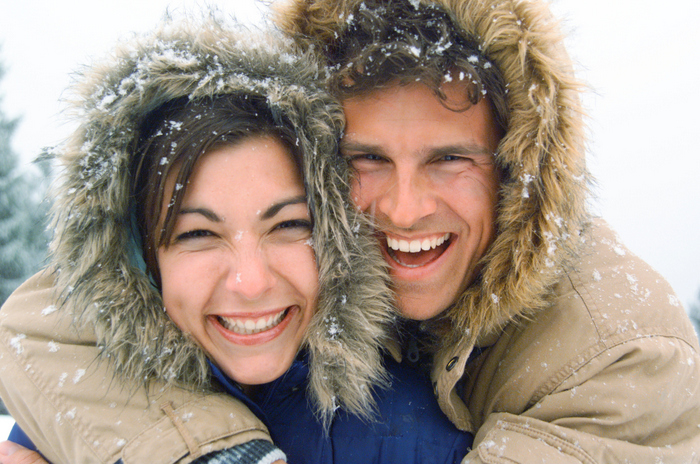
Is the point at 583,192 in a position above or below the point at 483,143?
below

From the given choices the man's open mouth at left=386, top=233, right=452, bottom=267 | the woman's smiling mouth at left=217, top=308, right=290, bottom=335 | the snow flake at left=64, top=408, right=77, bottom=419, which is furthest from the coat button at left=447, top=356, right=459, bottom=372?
the snow flake at left=64, top=408, right=77, bottom=419

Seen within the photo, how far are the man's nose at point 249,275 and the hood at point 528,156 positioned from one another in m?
0.80

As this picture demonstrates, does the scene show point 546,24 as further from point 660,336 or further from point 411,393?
point 411,393

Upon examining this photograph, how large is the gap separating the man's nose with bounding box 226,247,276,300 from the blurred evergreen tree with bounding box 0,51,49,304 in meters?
9.18

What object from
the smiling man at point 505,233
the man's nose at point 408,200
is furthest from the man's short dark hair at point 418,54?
the man's nose at point 408,200

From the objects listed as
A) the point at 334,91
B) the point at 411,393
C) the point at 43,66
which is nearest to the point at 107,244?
the point at 334,91

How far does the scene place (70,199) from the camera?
1.48m

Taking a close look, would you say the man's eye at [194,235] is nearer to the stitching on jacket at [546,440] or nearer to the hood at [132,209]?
the hood at [132,209]

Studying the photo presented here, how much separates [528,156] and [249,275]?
1.04 m

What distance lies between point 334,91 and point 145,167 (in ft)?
2.45

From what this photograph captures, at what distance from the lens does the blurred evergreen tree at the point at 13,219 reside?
28.9 feet

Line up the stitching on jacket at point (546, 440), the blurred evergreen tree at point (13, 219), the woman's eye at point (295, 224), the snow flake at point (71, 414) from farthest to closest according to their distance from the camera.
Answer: the blurred evergreen tree at point (13, 219), the woman's eye at point (295, 224), the snow flake at point (71, 414), the stitching on jacket at point (546, 440)

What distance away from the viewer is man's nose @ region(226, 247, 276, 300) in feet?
4.77

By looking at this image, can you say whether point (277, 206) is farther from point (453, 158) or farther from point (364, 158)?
point (453, 158)
